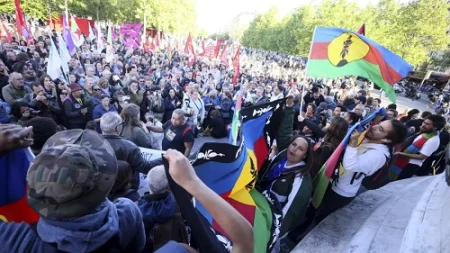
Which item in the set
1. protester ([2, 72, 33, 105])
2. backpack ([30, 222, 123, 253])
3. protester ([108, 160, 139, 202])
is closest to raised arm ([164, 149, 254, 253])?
backpack ([30, 222, 123, 253])

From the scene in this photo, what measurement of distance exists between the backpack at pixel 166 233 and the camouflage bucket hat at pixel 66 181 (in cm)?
102

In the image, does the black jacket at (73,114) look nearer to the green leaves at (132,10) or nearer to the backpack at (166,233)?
the backpack at (166,233)

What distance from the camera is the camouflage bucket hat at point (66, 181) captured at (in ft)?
2.98

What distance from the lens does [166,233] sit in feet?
6.39

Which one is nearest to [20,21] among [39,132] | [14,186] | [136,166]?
[136,166]

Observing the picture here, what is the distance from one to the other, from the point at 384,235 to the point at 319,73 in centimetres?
268

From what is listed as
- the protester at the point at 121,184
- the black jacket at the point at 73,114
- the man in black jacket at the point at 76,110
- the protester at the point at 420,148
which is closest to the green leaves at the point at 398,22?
the protester at the point at 420,148

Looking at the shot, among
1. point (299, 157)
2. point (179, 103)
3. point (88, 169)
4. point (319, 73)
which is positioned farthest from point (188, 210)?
point (179, 103)

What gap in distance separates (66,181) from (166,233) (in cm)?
119

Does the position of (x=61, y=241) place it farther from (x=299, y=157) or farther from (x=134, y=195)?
(x=299, y=157)

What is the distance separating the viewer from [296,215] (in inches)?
110

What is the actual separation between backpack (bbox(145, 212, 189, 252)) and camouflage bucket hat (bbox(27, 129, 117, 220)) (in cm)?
102

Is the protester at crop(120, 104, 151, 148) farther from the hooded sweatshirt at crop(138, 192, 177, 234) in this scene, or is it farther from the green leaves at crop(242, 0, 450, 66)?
the green leaves at crop(242, 0, 450, 66)

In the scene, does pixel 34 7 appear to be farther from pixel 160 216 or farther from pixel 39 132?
pixel 160 216
